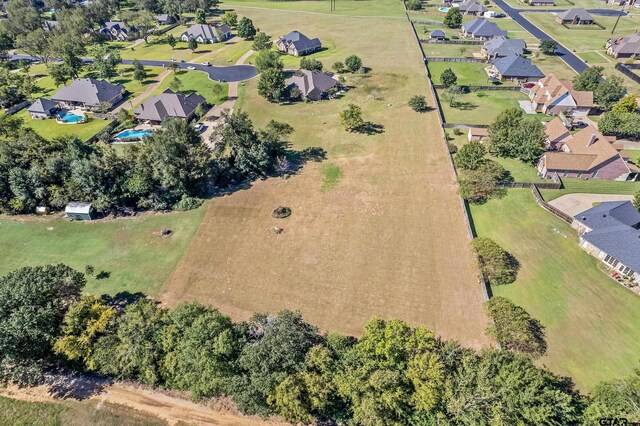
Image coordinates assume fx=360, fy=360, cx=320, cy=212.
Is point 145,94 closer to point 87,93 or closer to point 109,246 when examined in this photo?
point 87,93

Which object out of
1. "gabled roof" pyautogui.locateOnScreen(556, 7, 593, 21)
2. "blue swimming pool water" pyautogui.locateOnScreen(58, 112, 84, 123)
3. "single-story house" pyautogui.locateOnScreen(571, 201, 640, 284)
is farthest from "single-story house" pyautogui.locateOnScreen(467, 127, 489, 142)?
"gabled roof" pyautogui.locateOnScreen(556, 7, 593, 21)

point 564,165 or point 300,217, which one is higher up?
point 564,165

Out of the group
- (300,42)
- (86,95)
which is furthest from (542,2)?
(86,95)

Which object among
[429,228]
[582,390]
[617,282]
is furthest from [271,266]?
[617,282]

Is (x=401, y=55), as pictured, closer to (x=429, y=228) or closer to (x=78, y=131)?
(x=429, y=228)

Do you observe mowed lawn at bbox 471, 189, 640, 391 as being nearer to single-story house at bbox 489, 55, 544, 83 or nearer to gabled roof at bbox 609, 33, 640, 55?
single-story house at bbox 489, 55, 544, 83

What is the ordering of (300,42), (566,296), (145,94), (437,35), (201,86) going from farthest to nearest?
(437,35)
(300,42)
(201,86)
(145,94)
(566,296)
